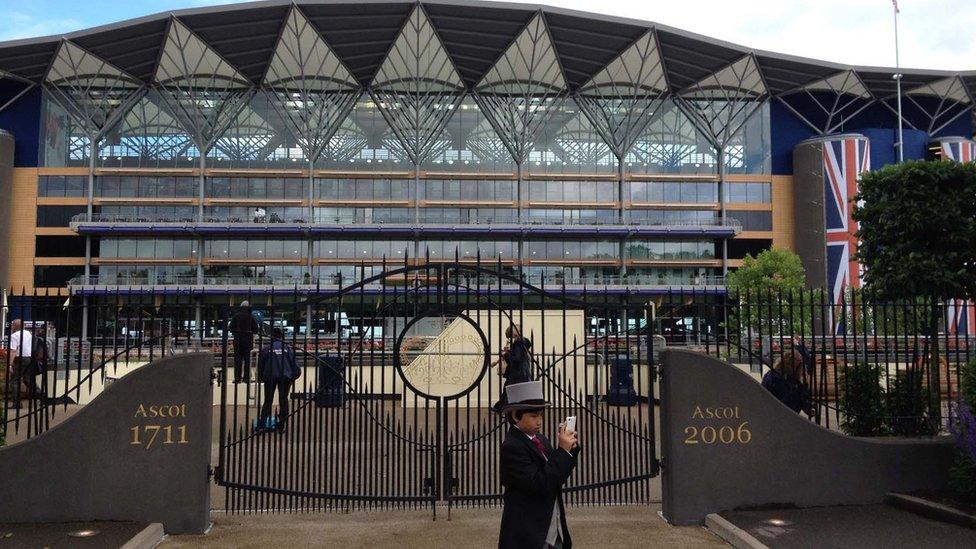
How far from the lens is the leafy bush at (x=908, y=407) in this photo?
9391 mm

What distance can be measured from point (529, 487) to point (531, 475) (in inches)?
3.1

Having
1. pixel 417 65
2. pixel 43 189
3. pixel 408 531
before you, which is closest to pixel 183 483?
pixel 408 531

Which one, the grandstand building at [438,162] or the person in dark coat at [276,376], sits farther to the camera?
the grandstand building at [438,162]

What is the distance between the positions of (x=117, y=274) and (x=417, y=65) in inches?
1293

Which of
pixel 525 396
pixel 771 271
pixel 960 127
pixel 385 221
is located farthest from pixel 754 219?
pixel 525 396

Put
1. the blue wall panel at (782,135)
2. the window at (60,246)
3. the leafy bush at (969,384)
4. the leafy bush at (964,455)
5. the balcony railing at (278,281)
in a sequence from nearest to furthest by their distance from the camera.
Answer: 1. the leafy bush at (964,455)
2. the leafy bush at (969,384)
3. the balcony railing at (278,281)
4. the window at (60,246)
5. the blue wall panel at (782,135)

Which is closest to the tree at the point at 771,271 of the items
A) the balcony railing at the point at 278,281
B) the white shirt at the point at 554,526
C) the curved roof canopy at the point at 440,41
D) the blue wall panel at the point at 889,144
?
the balcony railing at the point at 278,281

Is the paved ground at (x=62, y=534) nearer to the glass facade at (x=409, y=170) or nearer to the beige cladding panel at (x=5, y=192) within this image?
the glass facade at (x=409, y=170)

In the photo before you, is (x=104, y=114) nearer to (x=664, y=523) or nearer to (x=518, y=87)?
(x=518, y=87)

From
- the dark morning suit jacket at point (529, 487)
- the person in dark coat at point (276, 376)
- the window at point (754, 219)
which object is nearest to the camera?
the dark morning suit jacket at point (529, 487)

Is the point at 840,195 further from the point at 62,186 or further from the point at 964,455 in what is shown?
the point at 62,186

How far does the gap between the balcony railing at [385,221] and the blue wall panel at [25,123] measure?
7.99m

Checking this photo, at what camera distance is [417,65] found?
192 ft

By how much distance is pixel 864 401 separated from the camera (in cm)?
952
